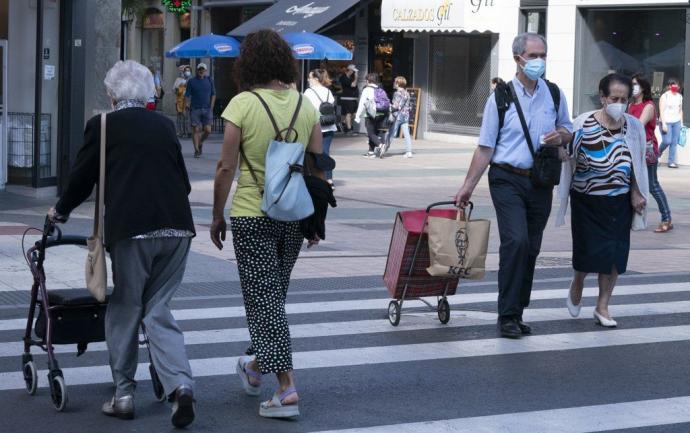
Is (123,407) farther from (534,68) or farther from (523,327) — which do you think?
(534,68)

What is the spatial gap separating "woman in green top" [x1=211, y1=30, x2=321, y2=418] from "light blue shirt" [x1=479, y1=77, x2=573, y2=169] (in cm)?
222

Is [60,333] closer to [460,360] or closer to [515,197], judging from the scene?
[460,360]

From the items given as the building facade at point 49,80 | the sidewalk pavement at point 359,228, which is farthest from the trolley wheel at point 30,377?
the building facade at point 49,80

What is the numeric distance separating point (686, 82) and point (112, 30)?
13.0 metres

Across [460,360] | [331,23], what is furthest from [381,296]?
[331,23]

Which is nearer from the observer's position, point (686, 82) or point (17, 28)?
point (17, 28)

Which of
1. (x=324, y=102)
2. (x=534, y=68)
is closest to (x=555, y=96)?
(x=534, y=68)

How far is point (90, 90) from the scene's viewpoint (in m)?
17.2

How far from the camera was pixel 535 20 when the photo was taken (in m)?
29.4

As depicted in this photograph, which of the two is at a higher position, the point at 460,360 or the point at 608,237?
the point at 608,237

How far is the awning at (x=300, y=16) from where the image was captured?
103ft

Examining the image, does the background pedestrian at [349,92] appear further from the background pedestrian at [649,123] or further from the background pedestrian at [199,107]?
the background pedestrian at [649,123]

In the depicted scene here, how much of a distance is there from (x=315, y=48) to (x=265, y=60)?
1969cm

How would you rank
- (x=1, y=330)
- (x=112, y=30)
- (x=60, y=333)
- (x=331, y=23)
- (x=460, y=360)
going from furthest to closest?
(x=331, y=23) → (x=112, y=30) → (x=1, y=330) → (x=460, y=360) → (x=60, y=333)
